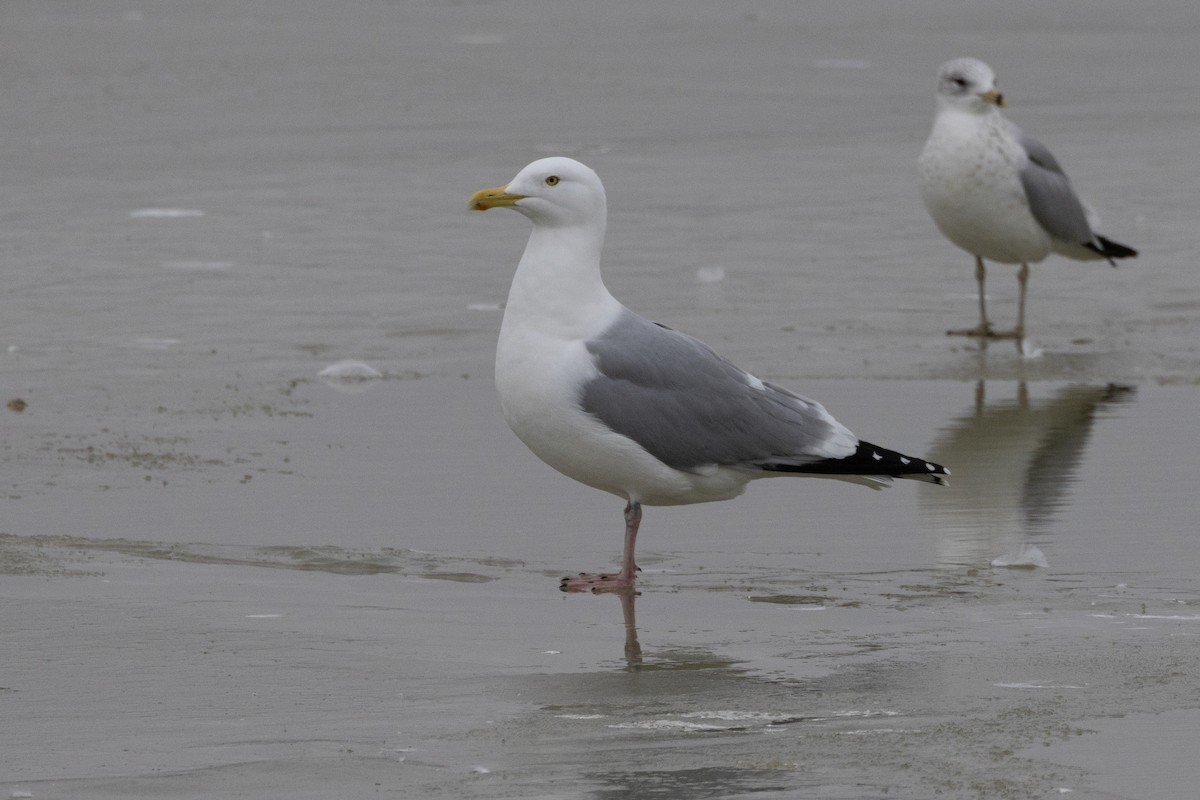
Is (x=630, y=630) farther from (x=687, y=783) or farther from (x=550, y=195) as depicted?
(x=550, y=195)

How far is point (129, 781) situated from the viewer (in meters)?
4.27

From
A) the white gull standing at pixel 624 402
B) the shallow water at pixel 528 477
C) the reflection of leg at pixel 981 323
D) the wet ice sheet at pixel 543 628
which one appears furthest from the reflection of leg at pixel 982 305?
the white gull standing at pixel 624 402

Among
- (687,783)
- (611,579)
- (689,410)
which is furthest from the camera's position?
(689,410)

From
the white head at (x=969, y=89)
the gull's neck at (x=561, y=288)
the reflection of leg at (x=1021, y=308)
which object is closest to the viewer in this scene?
the gull's neck at (x=561, y=288)

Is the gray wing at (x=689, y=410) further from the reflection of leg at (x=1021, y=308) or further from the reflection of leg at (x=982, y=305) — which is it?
the reflection of leg at (x=1021, y=308)

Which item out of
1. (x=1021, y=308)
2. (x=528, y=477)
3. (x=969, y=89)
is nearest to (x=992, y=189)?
(x=969, y=89)

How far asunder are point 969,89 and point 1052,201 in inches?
32.2

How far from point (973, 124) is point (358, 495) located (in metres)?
5.46

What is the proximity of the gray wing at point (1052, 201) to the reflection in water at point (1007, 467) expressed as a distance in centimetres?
213

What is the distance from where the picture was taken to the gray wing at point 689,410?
6.30 meters

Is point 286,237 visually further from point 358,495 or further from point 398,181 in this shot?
point 358,495

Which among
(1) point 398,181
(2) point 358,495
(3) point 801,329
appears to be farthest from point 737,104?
(2) point 358,495

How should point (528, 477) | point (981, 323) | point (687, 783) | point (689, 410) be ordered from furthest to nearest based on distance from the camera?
point (981, 323)
point (528, 477)
point (689, 410)
point (687, 783)

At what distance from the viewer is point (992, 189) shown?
1126 cm
